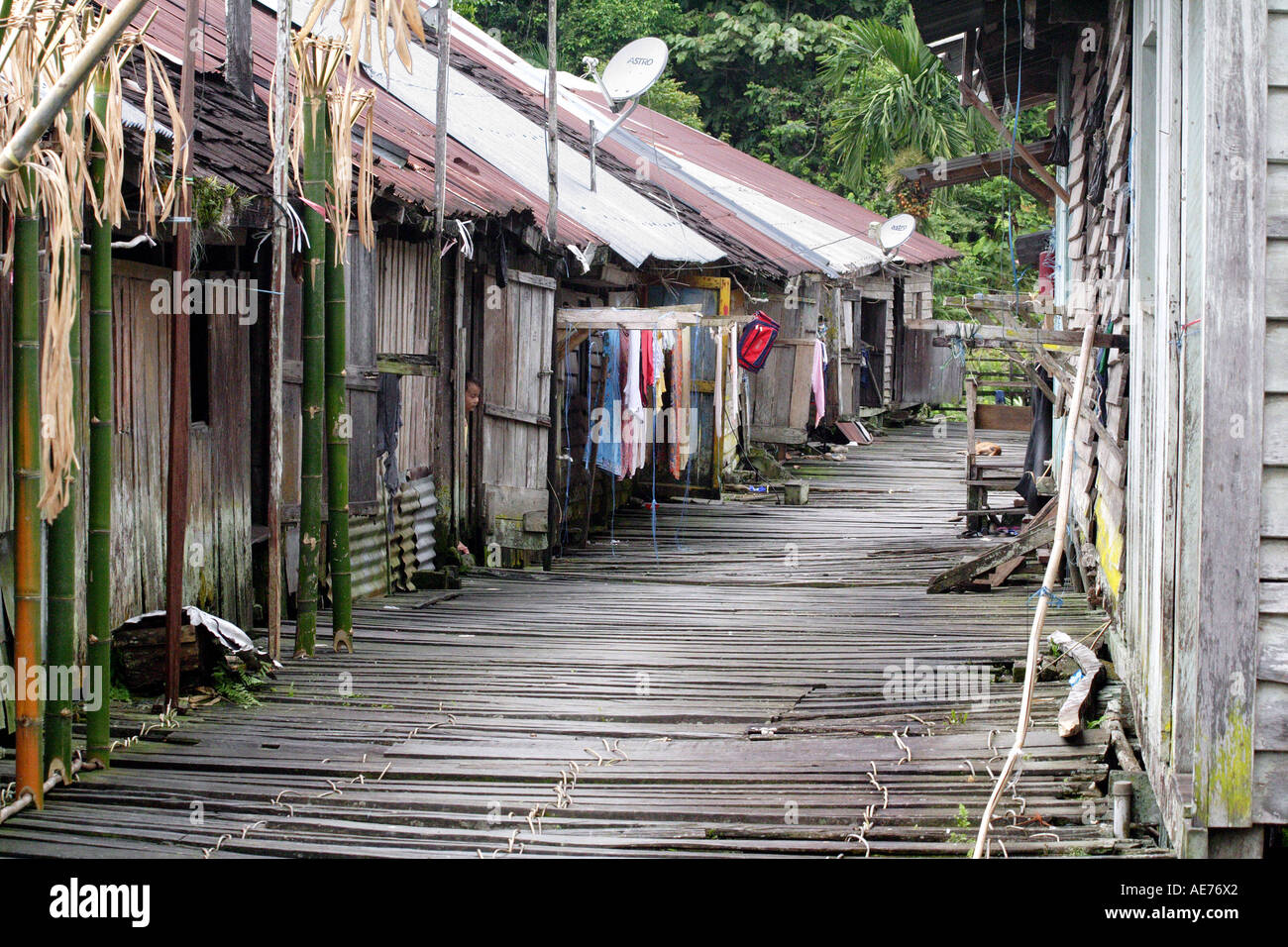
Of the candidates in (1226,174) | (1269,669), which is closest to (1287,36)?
(1226,174)

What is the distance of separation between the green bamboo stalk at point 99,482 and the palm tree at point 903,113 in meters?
14.9

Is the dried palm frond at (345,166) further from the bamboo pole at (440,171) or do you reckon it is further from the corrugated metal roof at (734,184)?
the corrugated metal roof at (734,184)

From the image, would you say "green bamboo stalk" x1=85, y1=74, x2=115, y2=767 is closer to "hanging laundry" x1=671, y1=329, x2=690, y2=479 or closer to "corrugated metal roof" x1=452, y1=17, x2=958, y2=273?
"hanging laundry" x1=671, y1=329, x2=690, y2=479

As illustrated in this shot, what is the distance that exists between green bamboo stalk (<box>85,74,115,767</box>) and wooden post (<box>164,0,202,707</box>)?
28.0 inches

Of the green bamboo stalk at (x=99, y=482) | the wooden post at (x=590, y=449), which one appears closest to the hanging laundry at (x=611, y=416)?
the wooden post at (x=590, y=449)

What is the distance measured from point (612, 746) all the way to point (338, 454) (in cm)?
267

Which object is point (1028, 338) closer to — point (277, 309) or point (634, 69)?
point (277, 309)

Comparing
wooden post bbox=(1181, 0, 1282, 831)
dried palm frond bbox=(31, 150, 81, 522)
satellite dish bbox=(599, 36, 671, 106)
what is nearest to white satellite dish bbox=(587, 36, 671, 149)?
satellite dish bbox=(599, 36, 671, 106)

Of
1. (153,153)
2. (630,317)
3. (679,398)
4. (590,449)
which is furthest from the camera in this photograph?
(679,398)

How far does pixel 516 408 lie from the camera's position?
1171cm

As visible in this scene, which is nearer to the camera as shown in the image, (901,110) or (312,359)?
(312,359)

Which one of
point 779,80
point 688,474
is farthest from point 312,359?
point 779,80

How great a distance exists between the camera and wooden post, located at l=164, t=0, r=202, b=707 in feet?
20.7

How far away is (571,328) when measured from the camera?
1237cm
